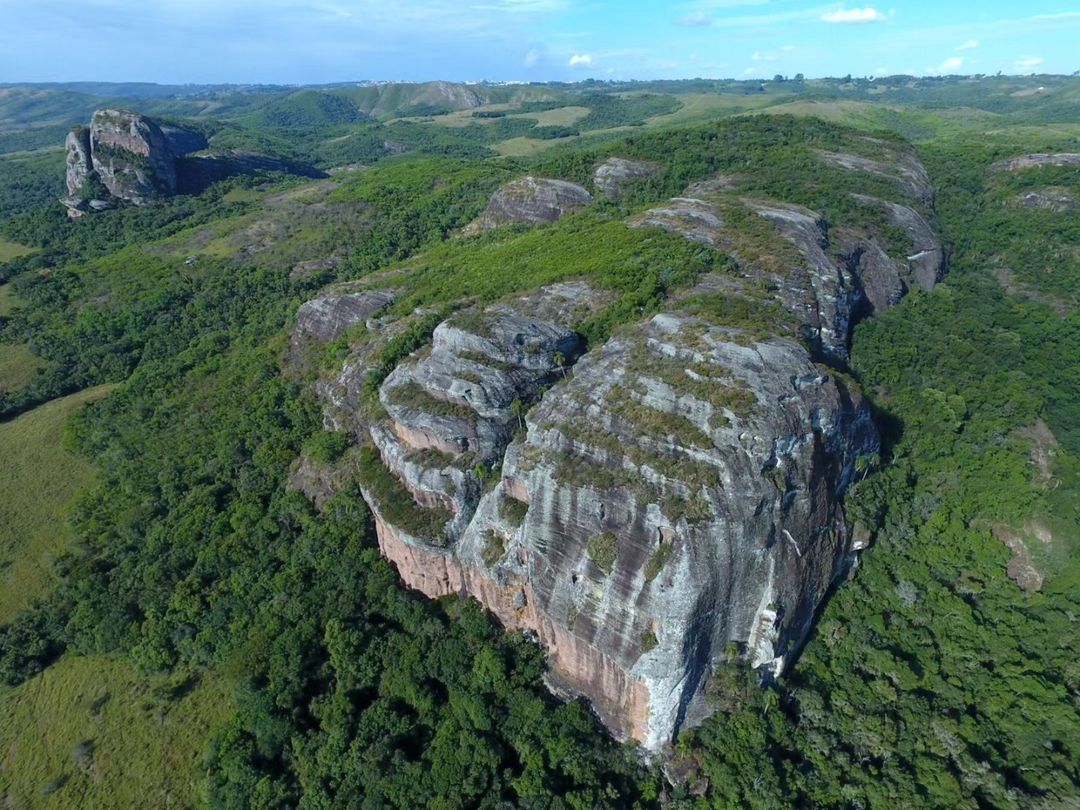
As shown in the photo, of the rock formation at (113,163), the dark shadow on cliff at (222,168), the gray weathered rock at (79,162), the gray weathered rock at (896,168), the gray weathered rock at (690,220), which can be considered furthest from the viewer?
the dark shadow on cliff at (222,168)

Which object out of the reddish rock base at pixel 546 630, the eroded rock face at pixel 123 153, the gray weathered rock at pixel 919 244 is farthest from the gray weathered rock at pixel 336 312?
the eroded rock face at pixel 123 153

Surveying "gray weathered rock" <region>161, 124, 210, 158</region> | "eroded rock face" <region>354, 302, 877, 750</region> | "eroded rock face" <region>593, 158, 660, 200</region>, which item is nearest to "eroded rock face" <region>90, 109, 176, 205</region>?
"gray weathered rock" <region>161, 124, 210, 158</region>

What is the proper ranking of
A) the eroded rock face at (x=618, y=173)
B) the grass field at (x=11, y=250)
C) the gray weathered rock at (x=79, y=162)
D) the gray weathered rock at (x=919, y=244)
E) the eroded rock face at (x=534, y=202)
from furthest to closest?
the gray weathered rock at (x=79, y=162), the grass field at (x=11, y=250), the eroded rock face at (x=618, y=173), the eroded rock face at (x=534, y=202), the gray weathered rock at (x=919, y=244)

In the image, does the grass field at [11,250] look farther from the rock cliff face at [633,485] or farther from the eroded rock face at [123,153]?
the rock cliff face at [633,485]

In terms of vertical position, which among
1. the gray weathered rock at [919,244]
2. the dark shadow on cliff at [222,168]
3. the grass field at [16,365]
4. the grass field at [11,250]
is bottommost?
the grass field at [16,365]

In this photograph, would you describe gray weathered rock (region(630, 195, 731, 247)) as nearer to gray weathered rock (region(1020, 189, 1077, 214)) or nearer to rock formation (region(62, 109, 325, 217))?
gray weathered rock (region(1020, 189, 1077, 214))

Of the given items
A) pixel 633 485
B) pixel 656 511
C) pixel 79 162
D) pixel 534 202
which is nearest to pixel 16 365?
pixel 79 162
